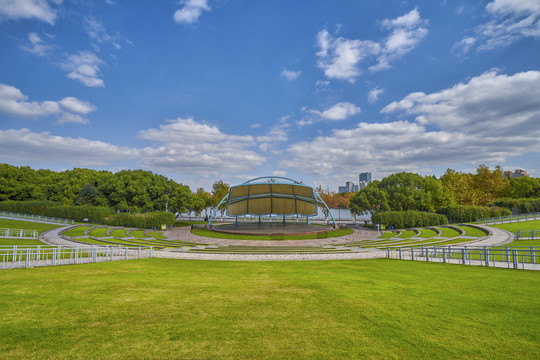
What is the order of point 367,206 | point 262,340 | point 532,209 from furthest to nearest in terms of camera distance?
point 367,206 < point 532,209 < point 262,340

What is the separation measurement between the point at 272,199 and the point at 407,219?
24.0m

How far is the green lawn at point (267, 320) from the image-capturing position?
446 cm

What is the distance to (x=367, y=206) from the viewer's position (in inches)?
2174

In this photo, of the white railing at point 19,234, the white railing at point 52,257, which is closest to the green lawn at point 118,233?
the white railing at point 19,234

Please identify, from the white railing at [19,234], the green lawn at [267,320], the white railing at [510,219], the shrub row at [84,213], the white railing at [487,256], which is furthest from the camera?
the shrub row at [84,213]

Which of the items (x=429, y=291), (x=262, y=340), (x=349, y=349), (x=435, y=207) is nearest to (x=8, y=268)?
(x=262, y=340)

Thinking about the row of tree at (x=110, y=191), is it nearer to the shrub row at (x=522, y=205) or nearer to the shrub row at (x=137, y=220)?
the shrub row at (x=137, y=220)

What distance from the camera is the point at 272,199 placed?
174 feet

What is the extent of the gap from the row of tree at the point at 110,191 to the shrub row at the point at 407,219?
115 ft

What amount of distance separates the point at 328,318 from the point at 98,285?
24.6 feet

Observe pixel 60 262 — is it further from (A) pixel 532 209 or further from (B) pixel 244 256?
(A) pixel 532 209

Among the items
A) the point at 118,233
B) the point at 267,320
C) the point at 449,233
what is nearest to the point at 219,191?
the point at 118,233

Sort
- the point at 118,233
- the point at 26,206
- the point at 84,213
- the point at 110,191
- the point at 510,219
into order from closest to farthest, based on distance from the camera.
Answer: the point at 118,233
the point at 510,219
the point at 84,213
the point at 26,206
the point at 110,191

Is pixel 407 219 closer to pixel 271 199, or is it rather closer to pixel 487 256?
pixel 271 199
